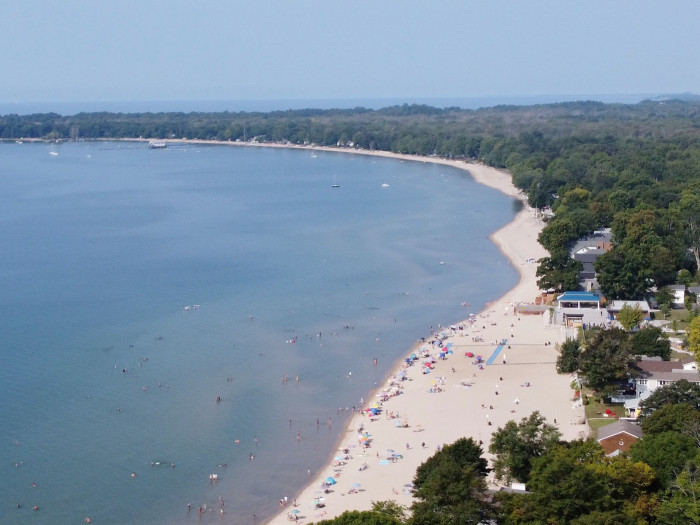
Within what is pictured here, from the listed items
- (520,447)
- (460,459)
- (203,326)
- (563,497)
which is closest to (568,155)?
(203,326)

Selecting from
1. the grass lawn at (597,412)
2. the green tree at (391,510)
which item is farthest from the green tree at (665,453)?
the green tree at (391,510)

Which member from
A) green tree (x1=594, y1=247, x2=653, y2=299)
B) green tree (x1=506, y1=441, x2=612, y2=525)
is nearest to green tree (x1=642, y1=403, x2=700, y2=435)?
green tree (x1=506, y1=441, x2=612, y2=525)

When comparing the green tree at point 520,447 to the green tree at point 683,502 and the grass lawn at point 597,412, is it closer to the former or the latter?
the green tree at point 683,502

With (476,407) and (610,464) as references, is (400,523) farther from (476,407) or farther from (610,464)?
(476,407)

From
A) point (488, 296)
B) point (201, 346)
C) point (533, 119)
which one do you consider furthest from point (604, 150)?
point (533, 119)

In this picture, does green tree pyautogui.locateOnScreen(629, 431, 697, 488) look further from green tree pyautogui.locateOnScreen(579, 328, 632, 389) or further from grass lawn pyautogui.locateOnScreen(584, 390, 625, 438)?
green tree pyautogui.locateOnScreen(579, 328, 632, 389)

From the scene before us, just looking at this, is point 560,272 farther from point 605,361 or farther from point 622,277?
point 605,361

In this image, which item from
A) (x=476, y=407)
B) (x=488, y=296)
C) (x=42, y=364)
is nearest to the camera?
(x=476, y=407)
